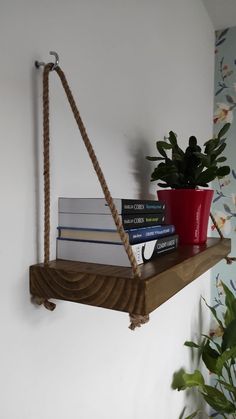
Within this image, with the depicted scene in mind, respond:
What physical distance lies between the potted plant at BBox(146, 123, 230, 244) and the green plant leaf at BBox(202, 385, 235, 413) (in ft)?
2.54

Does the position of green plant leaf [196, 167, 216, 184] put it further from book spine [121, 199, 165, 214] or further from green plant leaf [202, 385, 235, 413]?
green plant leaf [202, 385, 235, 413]

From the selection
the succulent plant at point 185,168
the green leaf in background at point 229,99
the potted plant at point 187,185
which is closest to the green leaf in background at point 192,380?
the potted plant at point 187,185

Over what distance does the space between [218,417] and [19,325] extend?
1680mm

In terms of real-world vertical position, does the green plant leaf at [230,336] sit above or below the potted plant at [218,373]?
above

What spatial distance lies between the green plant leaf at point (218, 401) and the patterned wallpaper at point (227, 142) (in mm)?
490

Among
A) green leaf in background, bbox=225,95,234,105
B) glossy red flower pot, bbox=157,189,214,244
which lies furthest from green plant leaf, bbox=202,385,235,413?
green leaf in background, bbox=225,95,234,105

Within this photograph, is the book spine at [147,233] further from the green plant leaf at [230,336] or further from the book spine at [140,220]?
the green plant leaf at [230,336]

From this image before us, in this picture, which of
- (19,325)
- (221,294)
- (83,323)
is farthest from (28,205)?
(221,294)

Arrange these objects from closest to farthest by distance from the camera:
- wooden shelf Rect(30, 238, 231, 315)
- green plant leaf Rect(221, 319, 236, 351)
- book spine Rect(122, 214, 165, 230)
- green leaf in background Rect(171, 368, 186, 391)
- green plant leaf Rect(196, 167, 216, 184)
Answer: wooden shelf Rect(30, 238, 231, 315), book spine Rect(122, 214, 165, 230), green plant leaf Rect(196, 167, 216, 184), green leaf in background Rect(171, 368, 186, 391), green plant leaf Rect(221, 319, 236, 351)

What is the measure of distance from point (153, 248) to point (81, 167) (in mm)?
214

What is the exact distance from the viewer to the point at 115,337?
0.80 metres

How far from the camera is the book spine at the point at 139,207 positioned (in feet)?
1.90

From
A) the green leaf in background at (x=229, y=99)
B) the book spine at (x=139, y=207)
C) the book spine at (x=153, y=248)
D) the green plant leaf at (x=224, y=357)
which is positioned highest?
the green leaf in background at (x=229, y=99)

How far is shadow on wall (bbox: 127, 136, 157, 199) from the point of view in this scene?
2.94ft
